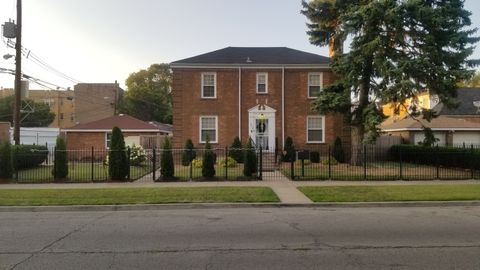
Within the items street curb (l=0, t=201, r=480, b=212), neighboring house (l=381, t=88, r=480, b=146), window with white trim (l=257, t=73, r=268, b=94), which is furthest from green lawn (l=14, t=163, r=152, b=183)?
neighboring house (l=381, t=88, r=480, b=146)

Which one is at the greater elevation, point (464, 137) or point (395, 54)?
point (395, 54)

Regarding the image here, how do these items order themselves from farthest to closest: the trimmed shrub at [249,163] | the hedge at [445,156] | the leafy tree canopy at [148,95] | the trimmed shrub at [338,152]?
the leafy tree canopy at [148,95] < the trimmed shrub at [338,152] < the hedge at [445,156] < the trimmed shrub at [249,163]

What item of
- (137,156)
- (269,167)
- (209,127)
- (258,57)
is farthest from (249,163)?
(258,57)

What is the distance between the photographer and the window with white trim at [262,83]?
111 ft

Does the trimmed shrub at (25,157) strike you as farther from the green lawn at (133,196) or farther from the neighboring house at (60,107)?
the neighboring house at (60,107)

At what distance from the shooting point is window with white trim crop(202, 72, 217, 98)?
33.8 meters

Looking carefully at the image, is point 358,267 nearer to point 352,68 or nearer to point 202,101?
point 352,68

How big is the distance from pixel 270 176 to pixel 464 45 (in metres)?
12.1

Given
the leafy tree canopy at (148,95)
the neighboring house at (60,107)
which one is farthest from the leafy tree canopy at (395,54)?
the neighboring house at (60,107)

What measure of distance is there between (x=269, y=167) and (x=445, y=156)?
9.26 metres

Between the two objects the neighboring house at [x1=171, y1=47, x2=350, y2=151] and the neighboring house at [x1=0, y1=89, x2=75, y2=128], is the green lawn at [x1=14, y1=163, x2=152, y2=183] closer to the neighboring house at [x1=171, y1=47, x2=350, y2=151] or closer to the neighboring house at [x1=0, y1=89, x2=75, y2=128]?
the neighboring house at [x1=171, y1=47, x2=350, y2=151]

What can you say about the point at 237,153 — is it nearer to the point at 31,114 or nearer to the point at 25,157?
the point at 25,157

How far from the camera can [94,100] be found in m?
80.3

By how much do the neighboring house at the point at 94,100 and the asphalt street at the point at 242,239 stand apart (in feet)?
221
